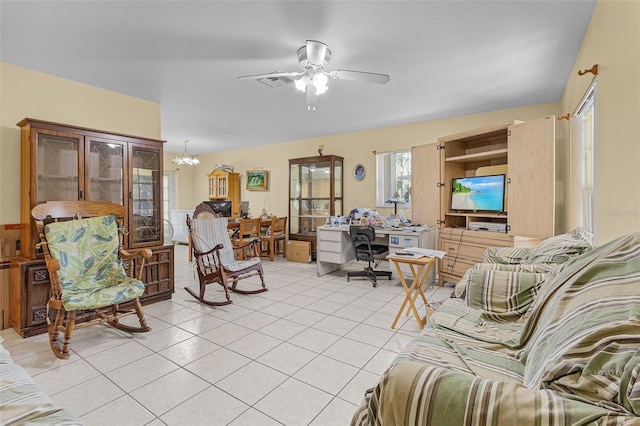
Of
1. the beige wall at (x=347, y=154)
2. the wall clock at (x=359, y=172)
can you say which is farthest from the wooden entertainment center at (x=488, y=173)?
the wall clock at (x=359, y=172)

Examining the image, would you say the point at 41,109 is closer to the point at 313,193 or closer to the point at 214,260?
the point at 214,260

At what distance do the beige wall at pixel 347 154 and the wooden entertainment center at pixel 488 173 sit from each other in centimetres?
41

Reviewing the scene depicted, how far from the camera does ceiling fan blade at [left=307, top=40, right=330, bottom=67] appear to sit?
2.41 m

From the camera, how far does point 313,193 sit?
6320 millimetres

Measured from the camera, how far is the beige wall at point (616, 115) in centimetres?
161

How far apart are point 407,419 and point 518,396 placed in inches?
11.1

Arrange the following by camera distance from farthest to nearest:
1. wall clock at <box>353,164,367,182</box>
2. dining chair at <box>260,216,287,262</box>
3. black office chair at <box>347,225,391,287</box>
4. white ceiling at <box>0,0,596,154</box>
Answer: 1. dining chair at <box>260,216,287,262</box>
2. wall clock at <box>353,164,367,182</box>
3. black office chair at <box>347,225,391,287</box>
4. white ceiling at <box>0,0,596,154</box>

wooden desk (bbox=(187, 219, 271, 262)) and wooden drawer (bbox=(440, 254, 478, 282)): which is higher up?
wooden desk (bbox=(187, 219, 271, 262))

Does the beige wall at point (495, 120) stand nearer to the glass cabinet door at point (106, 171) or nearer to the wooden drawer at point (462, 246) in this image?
the glass cabinet door at point (106, 171)

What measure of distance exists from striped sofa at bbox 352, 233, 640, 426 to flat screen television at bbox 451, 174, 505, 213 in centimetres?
232

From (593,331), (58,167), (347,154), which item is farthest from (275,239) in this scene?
(593,331)

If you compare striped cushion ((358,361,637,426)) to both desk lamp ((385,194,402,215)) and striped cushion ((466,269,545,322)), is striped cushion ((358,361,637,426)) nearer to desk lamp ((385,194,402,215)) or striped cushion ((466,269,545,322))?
striped cushion ((466,269,545,322))

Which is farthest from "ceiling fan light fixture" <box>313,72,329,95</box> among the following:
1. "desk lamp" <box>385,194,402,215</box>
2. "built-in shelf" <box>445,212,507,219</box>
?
"desk lamp" <box>385,194,402,215</box>

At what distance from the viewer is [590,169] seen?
2.81 metres
